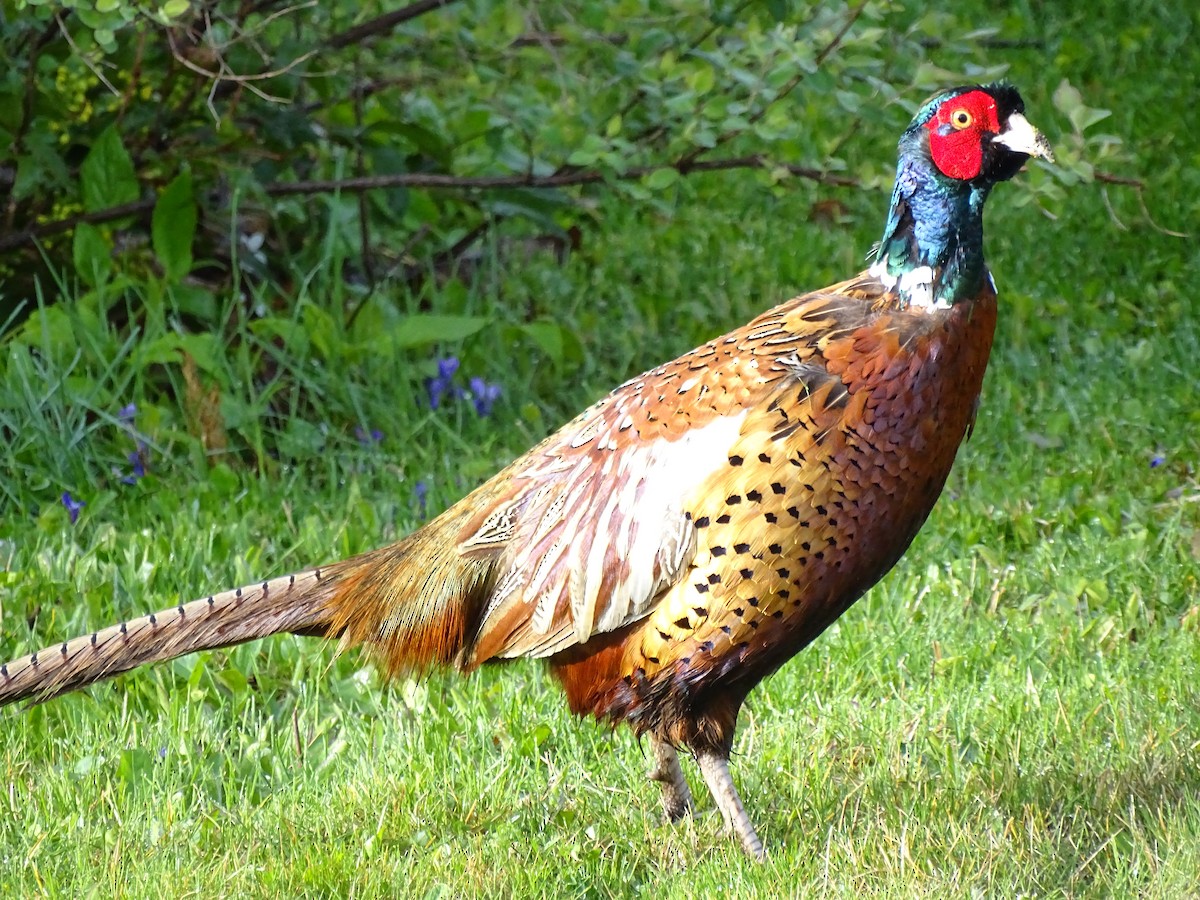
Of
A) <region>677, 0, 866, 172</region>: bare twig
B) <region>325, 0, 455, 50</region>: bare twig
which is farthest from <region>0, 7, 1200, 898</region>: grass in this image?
<region>325, 0, 455, 50</region>: bare twig

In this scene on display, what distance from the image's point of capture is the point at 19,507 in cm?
463

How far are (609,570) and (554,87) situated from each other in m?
5.01

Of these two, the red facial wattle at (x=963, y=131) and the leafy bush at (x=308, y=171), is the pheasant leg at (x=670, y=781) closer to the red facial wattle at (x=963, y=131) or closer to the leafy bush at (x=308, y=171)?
the red facial wattle at (x=963, y=131)

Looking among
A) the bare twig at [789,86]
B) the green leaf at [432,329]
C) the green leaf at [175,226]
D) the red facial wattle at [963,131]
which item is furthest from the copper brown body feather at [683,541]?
the green leaf at [175,226]

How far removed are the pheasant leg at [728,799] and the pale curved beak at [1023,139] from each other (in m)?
1.23

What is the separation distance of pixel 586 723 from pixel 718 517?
915mm

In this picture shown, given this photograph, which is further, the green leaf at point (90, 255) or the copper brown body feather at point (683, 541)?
the green leaf at point (90, 255)

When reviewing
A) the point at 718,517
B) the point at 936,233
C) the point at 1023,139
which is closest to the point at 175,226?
the point at 718,517

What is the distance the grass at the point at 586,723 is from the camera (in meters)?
2.93

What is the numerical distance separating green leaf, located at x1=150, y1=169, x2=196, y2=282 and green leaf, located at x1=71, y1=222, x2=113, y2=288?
0.17 metres

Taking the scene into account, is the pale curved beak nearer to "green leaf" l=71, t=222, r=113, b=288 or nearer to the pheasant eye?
the pheasant eye

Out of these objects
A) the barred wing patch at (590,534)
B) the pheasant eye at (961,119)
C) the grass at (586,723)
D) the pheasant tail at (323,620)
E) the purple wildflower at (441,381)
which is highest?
the pheasant eye at (961,119)

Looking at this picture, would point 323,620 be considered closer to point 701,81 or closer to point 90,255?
point 701,81

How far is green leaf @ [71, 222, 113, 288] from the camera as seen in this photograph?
5.13m
